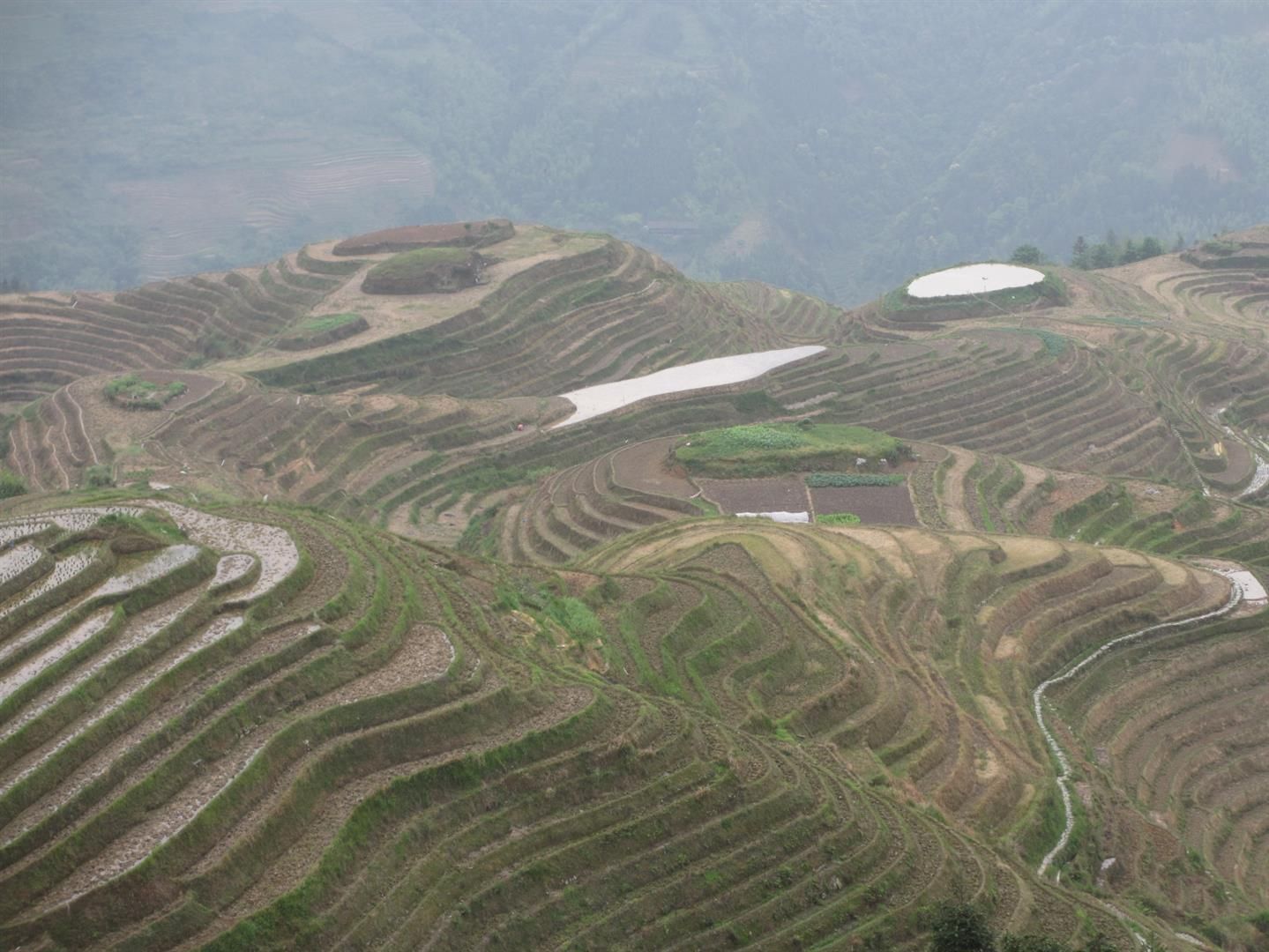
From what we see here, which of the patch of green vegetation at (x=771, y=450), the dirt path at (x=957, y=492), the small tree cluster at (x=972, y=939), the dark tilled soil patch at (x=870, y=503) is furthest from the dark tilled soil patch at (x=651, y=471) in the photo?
the small tree cluster at (x=972, y=939)

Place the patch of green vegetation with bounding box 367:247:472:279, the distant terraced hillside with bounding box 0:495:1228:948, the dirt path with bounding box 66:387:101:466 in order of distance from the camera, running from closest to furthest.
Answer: the distant terraced hillside with bounding box 0:495:1228:948, the dirt path with bounding box 66:387:101:466, the patch of green vegetation with bounding box 367:247:472:279

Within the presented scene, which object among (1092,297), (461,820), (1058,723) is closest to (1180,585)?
(1058,723)

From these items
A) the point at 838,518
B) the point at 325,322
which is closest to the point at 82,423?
the point at 325,322

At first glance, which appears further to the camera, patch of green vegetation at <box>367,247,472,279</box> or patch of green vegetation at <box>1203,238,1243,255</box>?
patch of green vegetation at <box>1203,238,1243,255</box>

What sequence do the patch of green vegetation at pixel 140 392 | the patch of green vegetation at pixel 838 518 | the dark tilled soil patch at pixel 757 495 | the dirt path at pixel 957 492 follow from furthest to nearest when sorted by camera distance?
the patch of green vegetation at pixel 140 392 → the dark tilled soil patch at pixel 757 495 → the dirt path at pixel 957 492 → the patch of green vegetation at pixel 838 518

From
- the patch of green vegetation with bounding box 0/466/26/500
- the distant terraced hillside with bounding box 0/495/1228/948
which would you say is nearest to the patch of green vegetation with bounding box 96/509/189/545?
the distant terraced hillside with bounding box 0/495/1228/948

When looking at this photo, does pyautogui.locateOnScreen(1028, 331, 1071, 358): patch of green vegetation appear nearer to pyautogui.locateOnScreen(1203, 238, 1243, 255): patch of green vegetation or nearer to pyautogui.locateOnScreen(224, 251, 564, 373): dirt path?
pyautogui.locateOnScreen(224, 251, 564, 373): dirt path

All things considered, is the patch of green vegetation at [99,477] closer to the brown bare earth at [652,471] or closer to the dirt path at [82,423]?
the dirt path at [82,423]

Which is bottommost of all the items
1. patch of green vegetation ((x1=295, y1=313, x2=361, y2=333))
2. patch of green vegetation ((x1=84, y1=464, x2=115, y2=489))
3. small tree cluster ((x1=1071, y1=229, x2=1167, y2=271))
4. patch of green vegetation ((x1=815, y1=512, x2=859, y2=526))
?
patch of green vegetation ((x1=815, y1=512, x2=859, y2=526))
